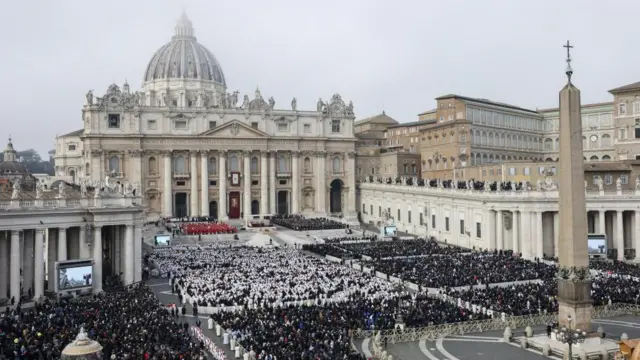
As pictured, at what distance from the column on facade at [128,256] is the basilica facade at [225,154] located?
1533 inches

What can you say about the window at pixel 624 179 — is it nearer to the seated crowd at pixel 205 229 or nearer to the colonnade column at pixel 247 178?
the seated crowd at pixel 205 229

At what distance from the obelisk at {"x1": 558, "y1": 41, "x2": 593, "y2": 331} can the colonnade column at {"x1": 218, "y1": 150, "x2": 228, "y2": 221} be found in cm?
6419

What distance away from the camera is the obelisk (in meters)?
24.1

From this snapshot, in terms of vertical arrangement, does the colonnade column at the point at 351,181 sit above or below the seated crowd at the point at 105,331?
above

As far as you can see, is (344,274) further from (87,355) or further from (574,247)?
(87,355)

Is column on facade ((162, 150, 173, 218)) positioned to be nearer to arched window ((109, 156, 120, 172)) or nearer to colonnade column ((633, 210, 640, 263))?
arched window ((109, 156, 120, 172))

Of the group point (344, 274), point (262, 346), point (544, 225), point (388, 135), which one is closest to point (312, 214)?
point (388, 135)

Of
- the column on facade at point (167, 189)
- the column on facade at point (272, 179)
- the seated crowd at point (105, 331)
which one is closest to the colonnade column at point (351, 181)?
the column on facade at point (272, 179)

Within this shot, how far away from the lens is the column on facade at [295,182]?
89062 mm

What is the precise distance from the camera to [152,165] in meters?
82.8

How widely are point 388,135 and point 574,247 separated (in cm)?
7921

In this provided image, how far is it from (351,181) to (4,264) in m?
60.8

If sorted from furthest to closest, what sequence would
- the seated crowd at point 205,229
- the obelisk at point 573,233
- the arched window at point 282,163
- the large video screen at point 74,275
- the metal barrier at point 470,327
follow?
1. the arched window at point 282,163
2. the seated crowd at point 205,229
3. the large video screen at point 74,275
4. the metal barrier at point 470,327
5. the obelisk at point 573,233

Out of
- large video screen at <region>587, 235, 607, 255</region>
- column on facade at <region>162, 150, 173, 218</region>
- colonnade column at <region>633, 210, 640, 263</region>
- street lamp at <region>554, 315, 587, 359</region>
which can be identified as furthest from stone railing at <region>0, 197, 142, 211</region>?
column on facade at <region>162, 150, 173, 218</region>
